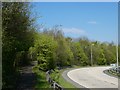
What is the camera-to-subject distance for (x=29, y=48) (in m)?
30.0

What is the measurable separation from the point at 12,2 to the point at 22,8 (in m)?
0.87

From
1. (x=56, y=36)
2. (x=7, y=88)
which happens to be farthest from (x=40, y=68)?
(x=7, y=88)

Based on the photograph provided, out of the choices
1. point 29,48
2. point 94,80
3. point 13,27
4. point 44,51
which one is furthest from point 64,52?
point 13,27

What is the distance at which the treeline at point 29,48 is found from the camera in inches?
605

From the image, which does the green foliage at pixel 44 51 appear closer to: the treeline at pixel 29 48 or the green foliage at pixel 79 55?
the treeline at pixel 29 48

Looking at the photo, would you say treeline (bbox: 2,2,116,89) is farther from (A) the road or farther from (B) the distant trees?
(A) the road

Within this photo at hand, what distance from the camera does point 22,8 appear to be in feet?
51.6

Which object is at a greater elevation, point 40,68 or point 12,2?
point 12,2

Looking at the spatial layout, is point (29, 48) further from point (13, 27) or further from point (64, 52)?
point (64, 52)

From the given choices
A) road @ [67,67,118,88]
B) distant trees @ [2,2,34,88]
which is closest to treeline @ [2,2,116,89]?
distant trees @ [2,2,34,88]

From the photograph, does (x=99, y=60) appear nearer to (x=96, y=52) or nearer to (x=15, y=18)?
(x=96, y=52)

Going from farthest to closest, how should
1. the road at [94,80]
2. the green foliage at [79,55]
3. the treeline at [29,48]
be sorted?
the green foliage at [79,55], the road at [94,80], the treeline at [29,48]

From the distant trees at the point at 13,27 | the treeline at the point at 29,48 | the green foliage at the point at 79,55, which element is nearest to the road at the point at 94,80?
the treeline at the point at 29,48

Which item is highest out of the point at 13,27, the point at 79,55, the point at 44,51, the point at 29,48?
the point at 13,27
